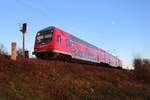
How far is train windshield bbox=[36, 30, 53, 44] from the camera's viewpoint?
26562 millimetres

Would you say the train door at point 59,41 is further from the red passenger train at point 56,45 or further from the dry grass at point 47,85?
the dry grass at point 47,85

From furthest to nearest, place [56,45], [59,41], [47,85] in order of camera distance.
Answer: [59,41], [56,45], [47,85]

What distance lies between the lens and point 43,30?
91.4 ft

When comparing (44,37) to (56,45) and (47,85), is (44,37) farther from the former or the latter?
(47,85)

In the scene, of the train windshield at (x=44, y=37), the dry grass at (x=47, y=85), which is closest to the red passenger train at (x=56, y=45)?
the train windshield at (x=44, y=37)

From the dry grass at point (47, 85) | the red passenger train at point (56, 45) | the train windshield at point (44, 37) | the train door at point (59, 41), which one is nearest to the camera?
the dry grass at point (47, 85)

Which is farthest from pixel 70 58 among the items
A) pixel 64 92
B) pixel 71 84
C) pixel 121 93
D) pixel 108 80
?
pixel 64 92

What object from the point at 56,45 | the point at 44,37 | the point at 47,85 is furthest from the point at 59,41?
the point at 47,85

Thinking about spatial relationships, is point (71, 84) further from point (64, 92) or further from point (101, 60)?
point (101, 60)

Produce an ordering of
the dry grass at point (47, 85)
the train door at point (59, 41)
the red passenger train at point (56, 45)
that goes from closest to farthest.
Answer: the dry grass at point (47, 85), the red passenger train at point (56, 45), the train door at point (59, 41)

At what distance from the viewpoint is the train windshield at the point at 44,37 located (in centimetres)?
2656

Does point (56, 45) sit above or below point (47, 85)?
above

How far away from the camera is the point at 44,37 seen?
27219 mm

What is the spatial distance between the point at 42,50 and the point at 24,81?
10.8m
